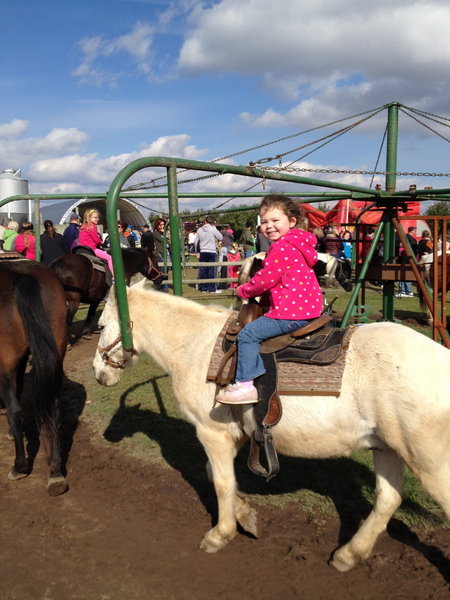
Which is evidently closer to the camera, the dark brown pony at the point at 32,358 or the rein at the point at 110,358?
the rein at the point at 110,358

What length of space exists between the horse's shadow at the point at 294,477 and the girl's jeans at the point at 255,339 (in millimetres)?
1449

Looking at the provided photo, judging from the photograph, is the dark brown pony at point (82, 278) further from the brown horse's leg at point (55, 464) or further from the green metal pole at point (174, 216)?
the green metal pole at point (174, 216)

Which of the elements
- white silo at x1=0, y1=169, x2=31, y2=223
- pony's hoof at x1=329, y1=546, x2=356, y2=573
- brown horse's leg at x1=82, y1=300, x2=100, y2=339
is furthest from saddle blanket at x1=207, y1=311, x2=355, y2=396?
white silo at x1=0, y1=169, x2=31, y2=223

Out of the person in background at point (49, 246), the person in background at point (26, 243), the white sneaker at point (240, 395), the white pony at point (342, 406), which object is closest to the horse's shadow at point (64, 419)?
the white pony at point (342, 406)

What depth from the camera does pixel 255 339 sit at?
325 cm

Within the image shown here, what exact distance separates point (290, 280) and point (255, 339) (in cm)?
46

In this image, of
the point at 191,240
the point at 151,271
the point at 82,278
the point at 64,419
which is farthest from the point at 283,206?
the point at 191,240

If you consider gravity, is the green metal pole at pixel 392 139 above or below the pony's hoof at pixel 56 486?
above

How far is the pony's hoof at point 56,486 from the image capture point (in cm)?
429

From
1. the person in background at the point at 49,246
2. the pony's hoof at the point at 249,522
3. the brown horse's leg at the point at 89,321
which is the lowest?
the pony's hoof at the point at 249,522

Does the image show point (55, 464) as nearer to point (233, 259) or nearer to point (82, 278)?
point (82, 278)

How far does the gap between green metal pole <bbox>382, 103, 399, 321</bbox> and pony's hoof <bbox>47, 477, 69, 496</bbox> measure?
517 centimetres

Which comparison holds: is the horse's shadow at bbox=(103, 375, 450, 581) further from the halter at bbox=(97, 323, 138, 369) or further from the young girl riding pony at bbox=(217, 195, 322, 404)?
the young girl riding pony at bbox=(217, 195, 322, 404)

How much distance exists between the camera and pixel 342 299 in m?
14.9
